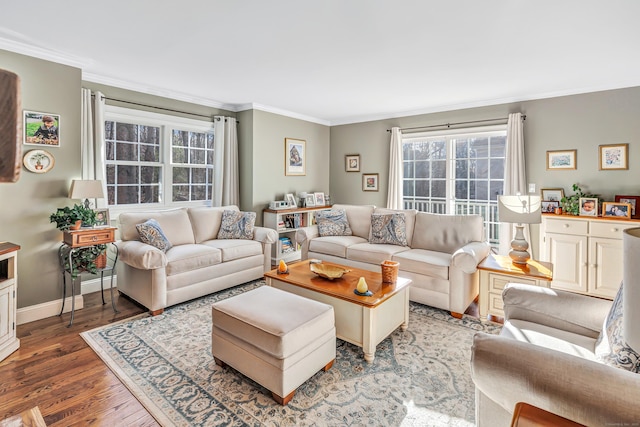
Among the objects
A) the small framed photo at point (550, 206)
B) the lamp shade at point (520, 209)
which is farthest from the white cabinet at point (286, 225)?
the small framed photo at point (550, 206)

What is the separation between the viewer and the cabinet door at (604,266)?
138 inches

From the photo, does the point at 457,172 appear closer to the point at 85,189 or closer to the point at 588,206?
the point at 588,206

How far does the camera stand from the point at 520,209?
302cm

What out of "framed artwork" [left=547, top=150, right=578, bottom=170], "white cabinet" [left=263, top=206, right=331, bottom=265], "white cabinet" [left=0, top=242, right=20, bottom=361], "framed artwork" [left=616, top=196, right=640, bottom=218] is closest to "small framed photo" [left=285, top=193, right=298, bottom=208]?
"white cabinet" [left=263, top=206, right=331, bottom=265]

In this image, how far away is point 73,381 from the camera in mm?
2105

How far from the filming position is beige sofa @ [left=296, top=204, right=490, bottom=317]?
3130 mm

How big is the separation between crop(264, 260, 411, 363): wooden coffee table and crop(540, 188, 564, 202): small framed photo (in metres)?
2.77

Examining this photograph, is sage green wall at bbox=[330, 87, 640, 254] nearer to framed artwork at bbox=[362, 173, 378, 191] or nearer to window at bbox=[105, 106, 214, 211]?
framed artwork at bbox=[362, 173, 378, 191]

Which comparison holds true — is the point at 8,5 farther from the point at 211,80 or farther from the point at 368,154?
the point at 368,154

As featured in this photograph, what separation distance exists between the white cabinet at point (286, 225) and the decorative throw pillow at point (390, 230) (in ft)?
4.72

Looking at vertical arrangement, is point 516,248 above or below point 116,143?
below

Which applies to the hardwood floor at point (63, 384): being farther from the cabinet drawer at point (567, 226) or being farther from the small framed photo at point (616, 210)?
the small framed photo at point (616, 210)

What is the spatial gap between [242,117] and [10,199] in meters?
3.05

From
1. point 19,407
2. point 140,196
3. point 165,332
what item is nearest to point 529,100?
point 165,332
